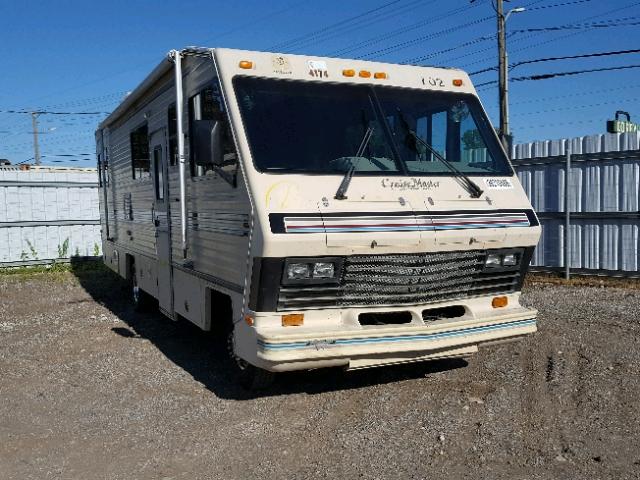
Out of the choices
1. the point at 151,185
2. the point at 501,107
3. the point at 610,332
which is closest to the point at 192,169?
the point at 151,185

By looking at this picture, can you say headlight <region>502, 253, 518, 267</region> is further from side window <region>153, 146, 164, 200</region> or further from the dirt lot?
side window <region>153, 146, 164, 200</region>

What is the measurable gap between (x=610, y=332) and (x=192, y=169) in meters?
4.78

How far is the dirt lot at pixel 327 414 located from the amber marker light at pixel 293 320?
2.38 feet

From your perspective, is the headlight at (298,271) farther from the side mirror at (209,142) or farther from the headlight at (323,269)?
the side mirror at (209,142)

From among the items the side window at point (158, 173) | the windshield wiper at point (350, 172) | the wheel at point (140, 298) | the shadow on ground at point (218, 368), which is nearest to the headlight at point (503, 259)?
the shadow on ground at point (218, 368)

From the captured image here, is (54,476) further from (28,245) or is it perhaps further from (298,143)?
(28,245)

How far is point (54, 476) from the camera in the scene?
13.9 ft

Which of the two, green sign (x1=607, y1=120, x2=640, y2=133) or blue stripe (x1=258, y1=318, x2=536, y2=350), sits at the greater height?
green sign (x1=607, y1=120, x2=640, y2=133)

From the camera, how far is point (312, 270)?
4984 mm

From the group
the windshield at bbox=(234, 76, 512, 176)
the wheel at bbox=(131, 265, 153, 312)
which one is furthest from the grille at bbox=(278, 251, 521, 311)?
the wheel at bbox=(131, 265, 153, 312)

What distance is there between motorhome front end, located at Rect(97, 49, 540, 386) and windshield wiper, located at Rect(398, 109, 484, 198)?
14 mm

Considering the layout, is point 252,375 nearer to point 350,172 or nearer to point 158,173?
point 350,172

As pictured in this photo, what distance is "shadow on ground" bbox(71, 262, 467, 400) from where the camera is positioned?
5.91m

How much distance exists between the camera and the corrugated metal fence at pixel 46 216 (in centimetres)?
1527
